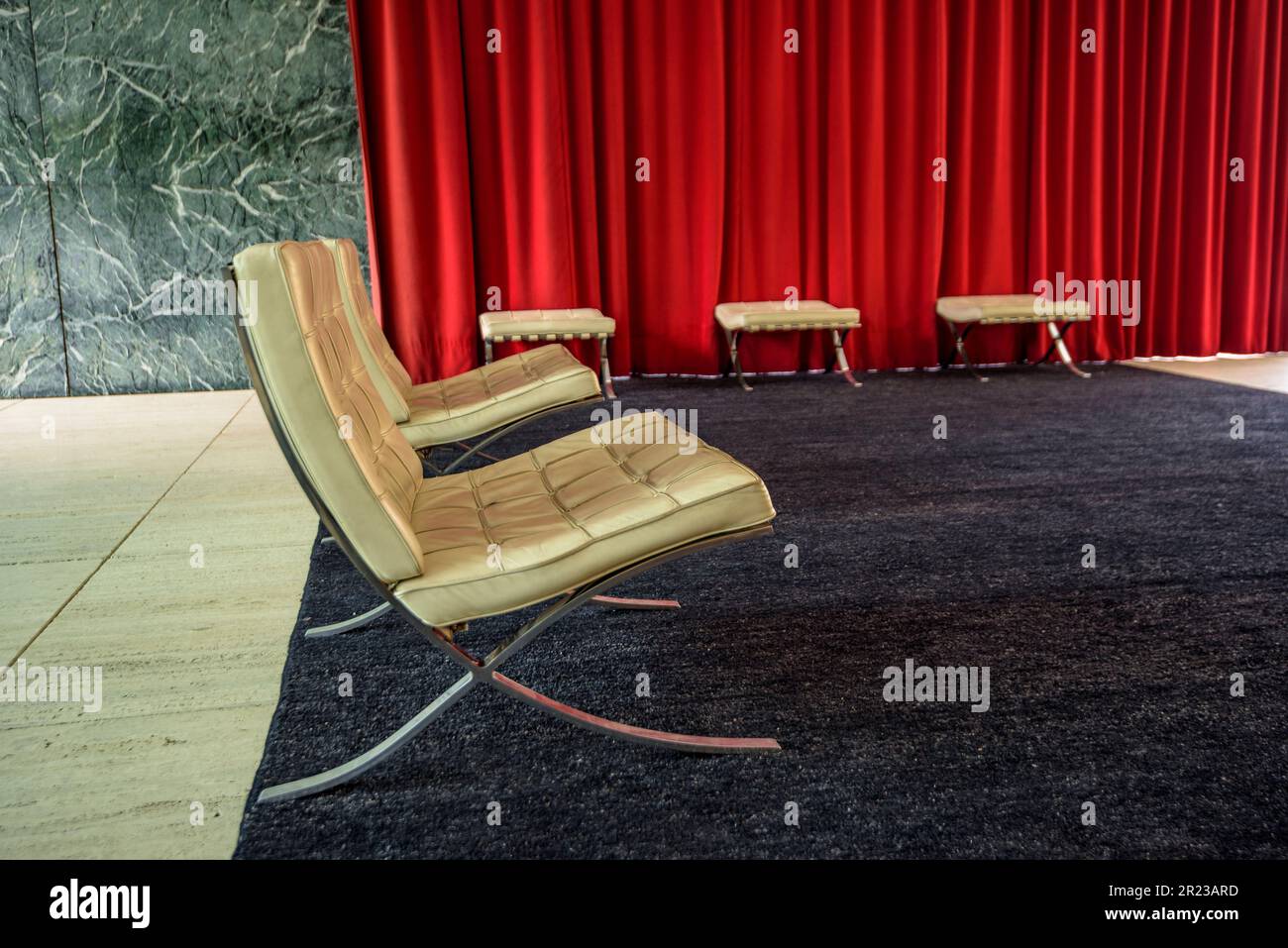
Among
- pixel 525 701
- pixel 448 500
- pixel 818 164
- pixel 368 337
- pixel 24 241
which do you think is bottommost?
pixel 525 701

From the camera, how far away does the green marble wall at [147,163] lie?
5016 millimetres

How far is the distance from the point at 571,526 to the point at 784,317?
3.61 metres

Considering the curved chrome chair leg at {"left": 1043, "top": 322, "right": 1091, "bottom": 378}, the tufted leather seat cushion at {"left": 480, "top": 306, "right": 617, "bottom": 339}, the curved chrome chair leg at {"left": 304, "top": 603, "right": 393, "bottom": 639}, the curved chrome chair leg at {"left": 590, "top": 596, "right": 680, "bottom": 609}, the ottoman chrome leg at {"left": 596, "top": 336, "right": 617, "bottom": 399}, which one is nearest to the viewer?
the curved chrome chair leg at {"left": 304, "top": 603, "right": 393, "bottom": 639}

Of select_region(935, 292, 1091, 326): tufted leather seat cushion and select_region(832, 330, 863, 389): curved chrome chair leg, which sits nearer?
select_region(935, 292, 1091, 326): tufted leather seat cushion

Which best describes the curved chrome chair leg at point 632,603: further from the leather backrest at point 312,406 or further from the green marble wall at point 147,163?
the green marble wall at point 147,163

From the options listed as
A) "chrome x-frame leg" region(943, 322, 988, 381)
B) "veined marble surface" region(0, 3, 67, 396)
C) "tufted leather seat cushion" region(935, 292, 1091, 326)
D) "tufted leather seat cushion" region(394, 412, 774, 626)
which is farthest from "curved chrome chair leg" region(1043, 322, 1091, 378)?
"veined marble surface" region(0, 3, 67, 396)

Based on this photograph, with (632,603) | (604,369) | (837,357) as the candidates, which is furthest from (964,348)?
(632,603)

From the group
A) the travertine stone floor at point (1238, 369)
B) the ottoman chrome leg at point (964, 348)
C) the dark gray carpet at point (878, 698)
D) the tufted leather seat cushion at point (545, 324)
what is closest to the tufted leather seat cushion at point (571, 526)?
the dark gray carpet at point (878, 698)

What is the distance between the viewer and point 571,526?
1674 millimetres

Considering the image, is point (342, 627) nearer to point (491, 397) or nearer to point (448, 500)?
point (448, 500)

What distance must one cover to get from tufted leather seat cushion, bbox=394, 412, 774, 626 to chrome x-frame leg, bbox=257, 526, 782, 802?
0.02 meters

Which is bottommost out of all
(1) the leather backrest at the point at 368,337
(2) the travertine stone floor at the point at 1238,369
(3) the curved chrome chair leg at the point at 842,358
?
(2) the travertine stone floor at the point at 1238,369

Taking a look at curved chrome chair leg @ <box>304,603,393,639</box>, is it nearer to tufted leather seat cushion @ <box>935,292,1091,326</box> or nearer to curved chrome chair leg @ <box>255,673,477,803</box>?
curved chrome chair leg @ <box>255,673,477,803</box>

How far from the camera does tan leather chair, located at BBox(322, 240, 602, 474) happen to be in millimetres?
2844
